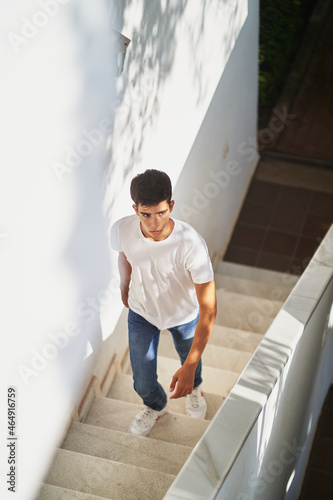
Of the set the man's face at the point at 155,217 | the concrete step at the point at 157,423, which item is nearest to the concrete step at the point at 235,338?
the concrete step at the point at 157,423

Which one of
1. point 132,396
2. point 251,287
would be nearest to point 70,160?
point 132,396

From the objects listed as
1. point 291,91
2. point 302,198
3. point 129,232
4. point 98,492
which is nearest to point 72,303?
point 129,232

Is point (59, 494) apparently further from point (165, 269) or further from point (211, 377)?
point (211, 377)

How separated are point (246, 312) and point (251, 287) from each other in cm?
73

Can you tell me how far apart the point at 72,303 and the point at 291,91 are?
824 centimetres

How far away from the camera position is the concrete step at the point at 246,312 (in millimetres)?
5973

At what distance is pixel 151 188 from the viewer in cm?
294

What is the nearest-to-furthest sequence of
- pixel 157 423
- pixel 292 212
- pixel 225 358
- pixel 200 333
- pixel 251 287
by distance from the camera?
pixel 200 333, pixel 157 423, pixel 225 358, pixel 251 287, pixel 292 212

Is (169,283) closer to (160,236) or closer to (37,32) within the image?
(160,236)

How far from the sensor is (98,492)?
347 cm

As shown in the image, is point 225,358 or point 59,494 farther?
point 225,358

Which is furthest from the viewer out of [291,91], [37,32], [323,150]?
[291,91]

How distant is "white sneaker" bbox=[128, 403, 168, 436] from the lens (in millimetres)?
3975

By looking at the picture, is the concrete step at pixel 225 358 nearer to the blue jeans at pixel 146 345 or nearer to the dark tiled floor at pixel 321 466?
the blue jeans at pixel 146 345
